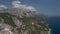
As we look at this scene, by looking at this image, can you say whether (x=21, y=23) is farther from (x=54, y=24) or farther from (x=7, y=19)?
(x=54, y=24)

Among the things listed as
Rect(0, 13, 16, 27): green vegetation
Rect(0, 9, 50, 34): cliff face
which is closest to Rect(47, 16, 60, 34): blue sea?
Rect(0, 9, 50, 34): cliff face

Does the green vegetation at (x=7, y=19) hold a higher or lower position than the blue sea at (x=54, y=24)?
higher

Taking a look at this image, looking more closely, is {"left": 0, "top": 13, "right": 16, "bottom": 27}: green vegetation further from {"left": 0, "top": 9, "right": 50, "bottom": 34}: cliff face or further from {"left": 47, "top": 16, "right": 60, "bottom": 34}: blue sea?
{"left": 47, "top": 16, "right": 60, "bottom": 34}: blue sea

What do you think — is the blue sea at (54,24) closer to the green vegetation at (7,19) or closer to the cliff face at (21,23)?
the cliff face at (21,23)

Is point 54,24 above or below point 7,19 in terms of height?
below

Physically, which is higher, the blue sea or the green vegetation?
the green vegetation

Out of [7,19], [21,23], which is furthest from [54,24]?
[7,19]

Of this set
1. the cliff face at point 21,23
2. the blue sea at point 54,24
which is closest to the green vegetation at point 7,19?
the cliff face at point 21,23

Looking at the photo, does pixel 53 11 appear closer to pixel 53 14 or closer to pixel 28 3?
pixel 53 14
